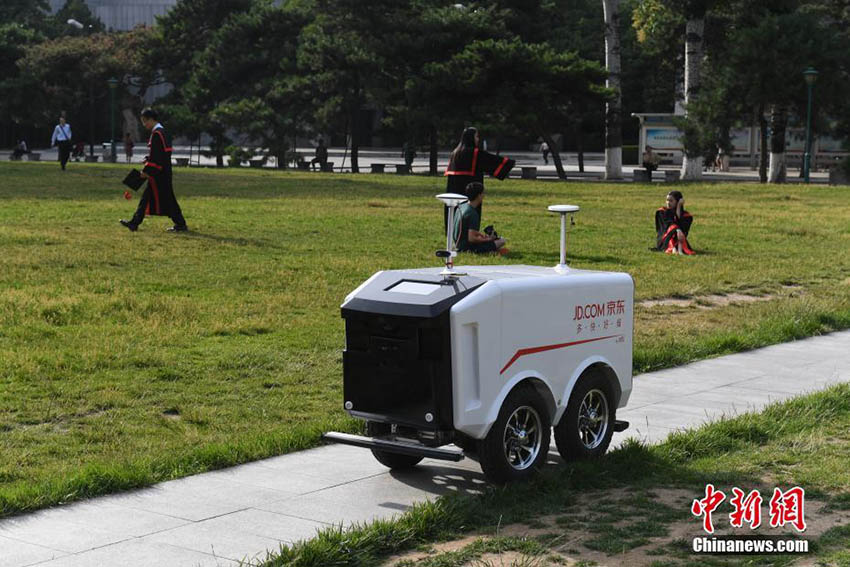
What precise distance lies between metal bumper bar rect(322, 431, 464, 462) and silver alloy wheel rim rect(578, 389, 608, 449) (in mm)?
973

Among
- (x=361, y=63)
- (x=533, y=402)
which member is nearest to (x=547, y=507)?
(x=533, y=402)

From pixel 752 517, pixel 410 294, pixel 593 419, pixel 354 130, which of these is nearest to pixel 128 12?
pixel 354 130

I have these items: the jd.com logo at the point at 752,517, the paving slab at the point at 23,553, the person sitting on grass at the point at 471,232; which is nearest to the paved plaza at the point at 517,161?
the person sitting on grass at the point at 471,232

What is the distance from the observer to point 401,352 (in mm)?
6598

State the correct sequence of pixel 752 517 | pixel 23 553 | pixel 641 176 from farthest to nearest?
pixel 641 176 < pixel 752 517 < pixel 23 553

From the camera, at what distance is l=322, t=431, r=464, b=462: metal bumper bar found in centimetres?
642

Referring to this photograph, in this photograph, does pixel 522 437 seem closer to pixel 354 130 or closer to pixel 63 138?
pixel 63 138

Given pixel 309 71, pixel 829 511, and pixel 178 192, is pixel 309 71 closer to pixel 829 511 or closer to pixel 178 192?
pixel 178 192

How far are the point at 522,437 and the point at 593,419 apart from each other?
691 mm

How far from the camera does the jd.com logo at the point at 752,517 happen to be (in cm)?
569

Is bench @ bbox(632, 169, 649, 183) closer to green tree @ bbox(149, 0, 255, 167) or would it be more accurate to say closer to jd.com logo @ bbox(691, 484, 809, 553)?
green tree @ bbox(149, 0, 255, 167)

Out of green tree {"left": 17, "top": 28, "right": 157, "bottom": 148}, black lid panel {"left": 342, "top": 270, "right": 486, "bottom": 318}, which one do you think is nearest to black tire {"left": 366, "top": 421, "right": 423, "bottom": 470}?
black lid panel {"left": 342, "top": 270, "right": 486, "bottom": 318}

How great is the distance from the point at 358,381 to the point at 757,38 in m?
36.7

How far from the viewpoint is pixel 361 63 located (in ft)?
154
